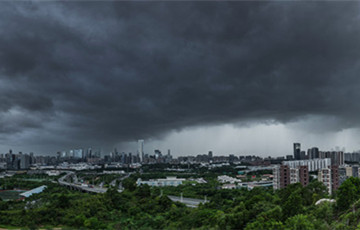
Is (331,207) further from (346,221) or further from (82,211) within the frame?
(82,211)

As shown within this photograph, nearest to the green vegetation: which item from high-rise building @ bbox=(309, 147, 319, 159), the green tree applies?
the green tree

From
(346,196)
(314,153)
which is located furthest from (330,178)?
(314,153)

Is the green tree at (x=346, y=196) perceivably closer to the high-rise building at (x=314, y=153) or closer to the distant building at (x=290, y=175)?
the distant building at (x=290, y=175)

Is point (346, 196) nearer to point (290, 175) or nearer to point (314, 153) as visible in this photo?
point (290, 175)

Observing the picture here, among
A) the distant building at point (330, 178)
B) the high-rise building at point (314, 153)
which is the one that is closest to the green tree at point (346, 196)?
the distant building at point (330, 178)

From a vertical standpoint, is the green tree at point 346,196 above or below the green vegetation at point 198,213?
above

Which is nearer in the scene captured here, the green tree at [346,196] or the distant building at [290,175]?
the green tree at [346,196]

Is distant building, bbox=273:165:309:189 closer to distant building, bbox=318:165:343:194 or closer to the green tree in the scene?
distant building, bbox=318:165:343:194

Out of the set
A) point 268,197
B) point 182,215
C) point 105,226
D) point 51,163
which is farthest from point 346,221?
point 51,163

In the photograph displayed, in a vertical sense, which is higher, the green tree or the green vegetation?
the green tree
